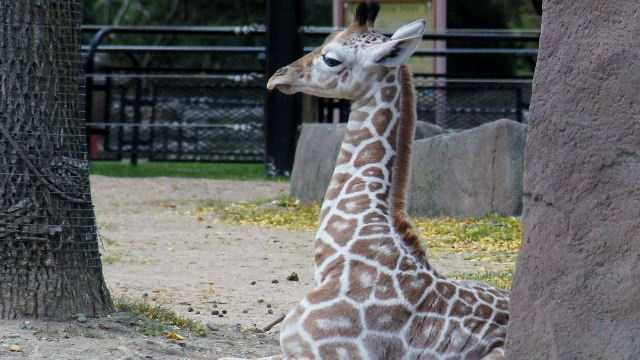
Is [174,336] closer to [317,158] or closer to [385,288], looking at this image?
[385,288]

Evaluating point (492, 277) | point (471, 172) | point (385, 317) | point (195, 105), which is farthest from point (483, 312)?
point (195, 105)

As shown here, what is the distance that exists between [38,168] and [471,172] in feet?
17.5

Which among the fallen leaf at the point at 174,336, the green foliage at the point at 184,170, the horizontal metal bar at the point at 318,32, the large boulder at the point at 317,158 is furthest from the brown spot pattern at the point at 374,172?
the green foliage at the point at 184,170

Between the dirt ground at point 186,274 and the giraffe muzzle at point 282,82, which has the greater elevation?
the giraffe muzzle at point 282,82

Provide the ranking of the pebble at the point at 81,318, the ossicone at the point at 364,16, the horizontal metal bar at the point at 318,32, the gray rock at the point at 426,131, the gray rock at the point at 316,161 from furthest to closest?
the horizontal metal bar at the point at 318,32 → the gray rock at the point at 426,131 → the gray rock at the point at 316,161 → the pebble at the point at 81,318 → the ossicone at the point at 364,16

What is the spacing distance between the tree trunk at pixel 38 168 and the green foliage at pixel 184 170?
8990mm

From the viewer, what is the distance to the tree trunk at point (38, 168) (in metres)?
5.26

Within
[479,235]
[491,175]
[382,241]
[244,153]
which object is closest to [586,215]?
[382,241]

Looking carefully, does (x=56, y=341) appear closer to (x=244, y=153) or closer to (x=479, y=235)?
(x=479, y=235)

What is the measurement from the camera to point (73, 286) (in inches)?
A: 212

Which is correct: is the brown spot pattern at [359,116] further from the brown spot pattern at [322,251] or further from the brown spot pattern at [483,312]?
the brown spot pattern at [483,312]

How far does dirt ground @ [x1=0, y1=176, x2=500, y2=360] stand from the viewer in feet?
17.0

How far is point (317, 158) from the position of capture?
37.5 feet

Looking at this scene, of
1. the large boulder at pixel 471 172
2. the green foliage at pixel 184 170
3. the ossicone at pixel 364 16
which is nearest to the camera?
the ossicone at pixel 364 16
